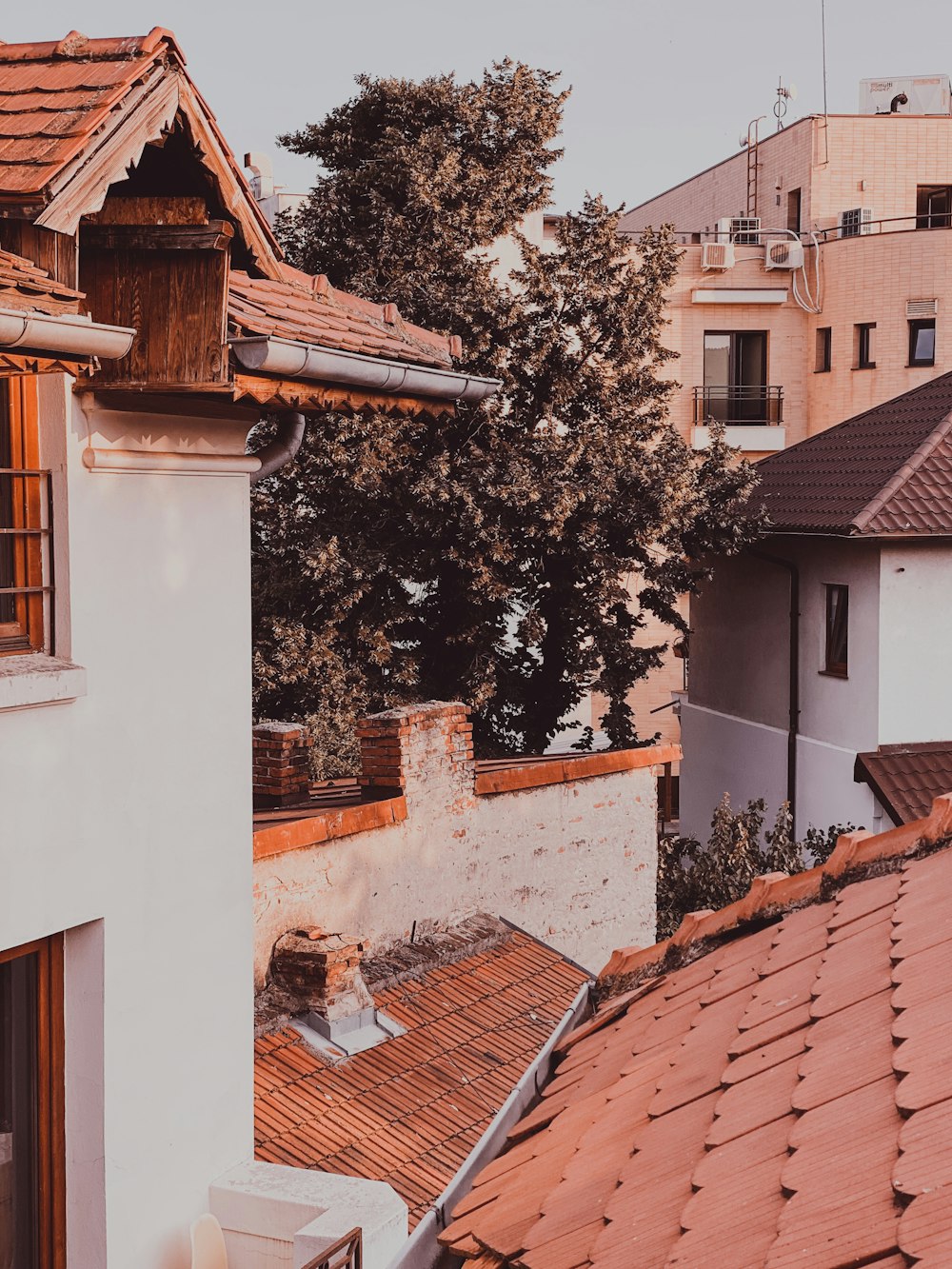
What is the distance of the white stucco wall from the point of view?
3949 mm

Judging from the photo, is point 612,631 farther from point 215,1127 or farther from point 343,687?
point 215,1127

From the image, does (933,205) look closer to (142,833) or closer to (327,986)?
(327,986)

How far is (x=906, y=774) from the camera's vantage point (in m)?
16.8

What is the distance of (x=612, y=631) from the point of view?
62.3ft

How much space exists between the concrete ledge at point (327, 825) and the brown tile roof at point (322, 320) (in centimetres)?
363

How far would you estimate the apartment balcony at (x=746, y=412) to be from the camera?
2998cm

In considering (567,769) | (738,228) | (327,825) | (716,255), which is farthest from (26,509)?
(738,228)

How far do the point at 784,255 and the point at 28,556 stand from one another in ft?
90.1

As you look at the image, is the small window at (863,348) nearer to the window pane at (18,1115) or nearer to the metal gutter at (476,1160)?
the metal gutter at (476,1160)

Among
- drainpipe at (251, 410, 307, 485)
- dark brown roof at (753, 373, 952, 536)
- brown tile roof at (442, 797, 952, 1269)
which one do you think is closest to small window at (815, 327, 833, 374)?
dark brown roof at (753, 373, 952, 536)

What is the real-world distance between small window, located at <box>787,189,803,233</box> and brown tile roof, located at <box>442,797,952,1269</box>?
2875 centimetres

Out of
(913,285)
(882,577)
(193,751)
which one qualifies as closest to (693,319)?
(913,285)

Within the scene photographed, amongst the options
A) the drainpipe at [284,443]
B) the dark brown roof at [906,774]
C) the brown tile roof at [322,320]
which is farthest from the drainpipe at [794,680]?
the drainpipe at [284,443]

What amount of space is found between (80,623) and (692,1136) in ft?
7.14
